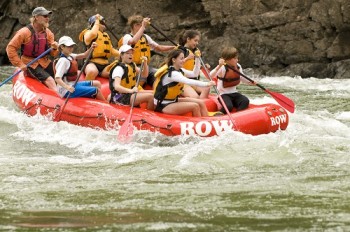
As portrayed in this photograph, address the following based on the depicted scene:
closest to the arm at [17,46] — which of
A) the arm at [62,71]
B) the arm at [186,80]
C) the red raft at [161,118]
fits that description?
the red raft at [161,118]

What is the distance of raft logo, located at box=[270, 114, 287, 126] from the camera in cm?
1087

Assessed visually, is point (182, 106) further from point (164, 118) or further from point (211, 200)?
point (211, 200)

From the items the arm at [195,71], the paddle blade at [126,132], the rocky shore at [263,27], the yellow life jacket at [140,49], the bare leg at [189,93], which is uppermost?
the rocky shore at [263,27]

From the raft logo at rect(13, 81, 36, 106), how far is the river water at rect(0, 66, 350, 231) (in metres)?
0.32

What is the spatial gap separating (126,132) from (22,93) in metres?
2.79

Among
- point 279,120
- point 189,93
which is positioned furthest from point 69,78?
point 279,120

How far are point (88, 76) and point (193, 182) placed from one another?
4.97 meters

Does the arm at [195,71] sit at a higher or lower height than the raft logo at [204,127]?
higher

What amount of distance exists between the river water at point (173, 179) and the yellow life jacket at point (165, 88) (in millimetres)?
579

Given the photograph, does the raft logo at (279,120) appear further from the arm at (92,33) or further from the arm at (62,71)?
the arm at (92,33)

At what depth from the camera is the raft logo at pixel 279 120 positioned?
35.7ft

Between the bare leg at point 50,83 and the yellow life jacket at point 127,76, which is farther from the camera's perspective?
the bare leg at point 50,83

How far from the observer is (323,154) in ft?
30.8

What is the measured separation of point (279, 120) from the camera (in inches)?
432
